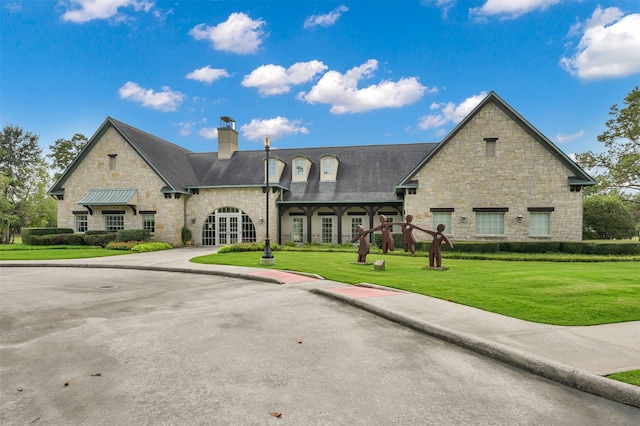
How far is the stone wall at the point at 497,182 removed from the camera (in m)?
21.9

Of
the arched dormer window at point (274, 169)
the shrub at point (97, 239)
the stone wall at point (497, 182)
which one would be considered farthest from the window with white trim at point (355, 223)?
the shrub at point (97, 239)

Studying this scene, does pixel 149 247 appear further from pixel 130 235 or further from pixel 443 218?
pixel 443 218

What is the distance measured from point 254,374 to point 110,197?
27.5 meters

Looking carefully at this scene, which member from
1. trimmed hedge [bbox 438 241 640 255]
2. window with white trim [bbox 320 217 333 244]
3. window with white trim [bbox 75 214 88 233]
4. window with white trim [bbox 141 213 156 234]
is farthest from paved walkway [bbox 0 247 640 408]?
window with white trim [bbox 75 214 88 233]

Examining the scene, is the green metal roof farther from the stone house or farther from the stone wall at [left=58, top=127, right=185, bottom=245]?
the stone wall at [left=58, top=127, right=185, bottom=245]

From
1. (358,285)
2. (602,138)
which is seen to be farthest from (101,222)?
(602,138)

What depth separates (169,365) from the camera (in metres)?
4.70

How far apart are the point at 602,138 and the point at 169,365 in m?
37.3

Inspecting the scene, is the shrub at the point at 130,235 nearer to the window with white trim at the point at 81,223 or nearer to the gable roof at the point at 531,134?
the window with white trim at the point at 81,223

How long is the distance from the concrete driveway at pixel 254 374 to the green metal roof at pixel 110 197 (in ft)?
68.3

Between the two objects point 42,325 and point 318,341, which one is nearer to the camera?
point 318,341

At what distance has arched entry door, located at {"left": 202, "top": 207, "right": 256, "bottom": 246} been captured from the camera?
90.1 ft

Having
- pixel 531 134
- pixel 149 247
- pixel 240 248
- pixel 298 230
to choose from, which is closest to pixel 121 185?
pixel 149 247

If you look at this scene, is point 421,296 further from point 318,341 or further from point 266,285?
point 266,285
